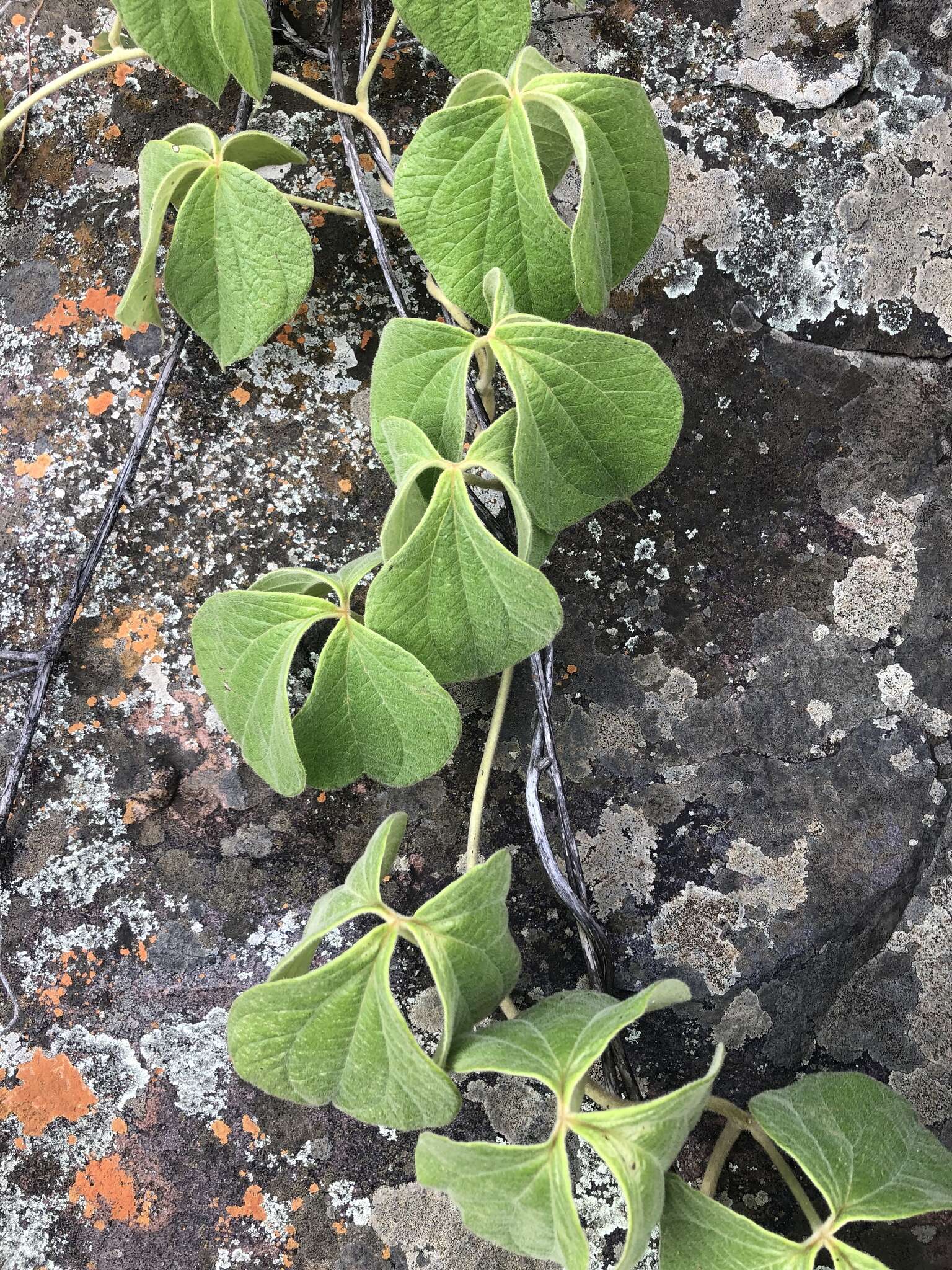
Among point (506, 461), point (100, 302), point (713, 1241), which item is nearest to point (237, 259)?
point (100, 302)

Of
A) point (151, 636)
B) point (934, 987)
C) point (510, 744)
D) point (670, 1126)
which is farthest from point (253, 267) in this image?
point (934, 987)

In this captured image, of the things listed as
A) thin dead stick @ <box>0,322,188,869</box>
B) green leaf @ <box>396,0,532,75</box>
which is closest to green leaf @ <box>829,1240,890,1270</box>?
thin dead stick @ <box>0,322,188,869</box>

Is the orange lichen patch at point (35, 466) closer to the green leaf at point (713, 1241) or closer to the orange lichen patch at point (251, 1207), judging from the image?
the orange lichen patch at point (251, 1207)

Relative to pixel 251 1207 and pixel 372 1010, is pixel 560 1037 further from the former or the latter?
pixel 251 1207

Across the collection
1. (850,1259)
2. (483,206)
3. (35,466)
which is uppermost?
(483,206)

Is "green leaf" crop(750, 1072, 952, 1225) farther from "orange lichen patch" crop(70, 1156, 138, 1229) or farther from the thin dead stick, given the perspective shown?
the thin dead stick

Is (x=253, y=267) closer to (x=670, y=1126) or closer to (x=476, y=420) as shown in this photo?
(x=476, y=420)
